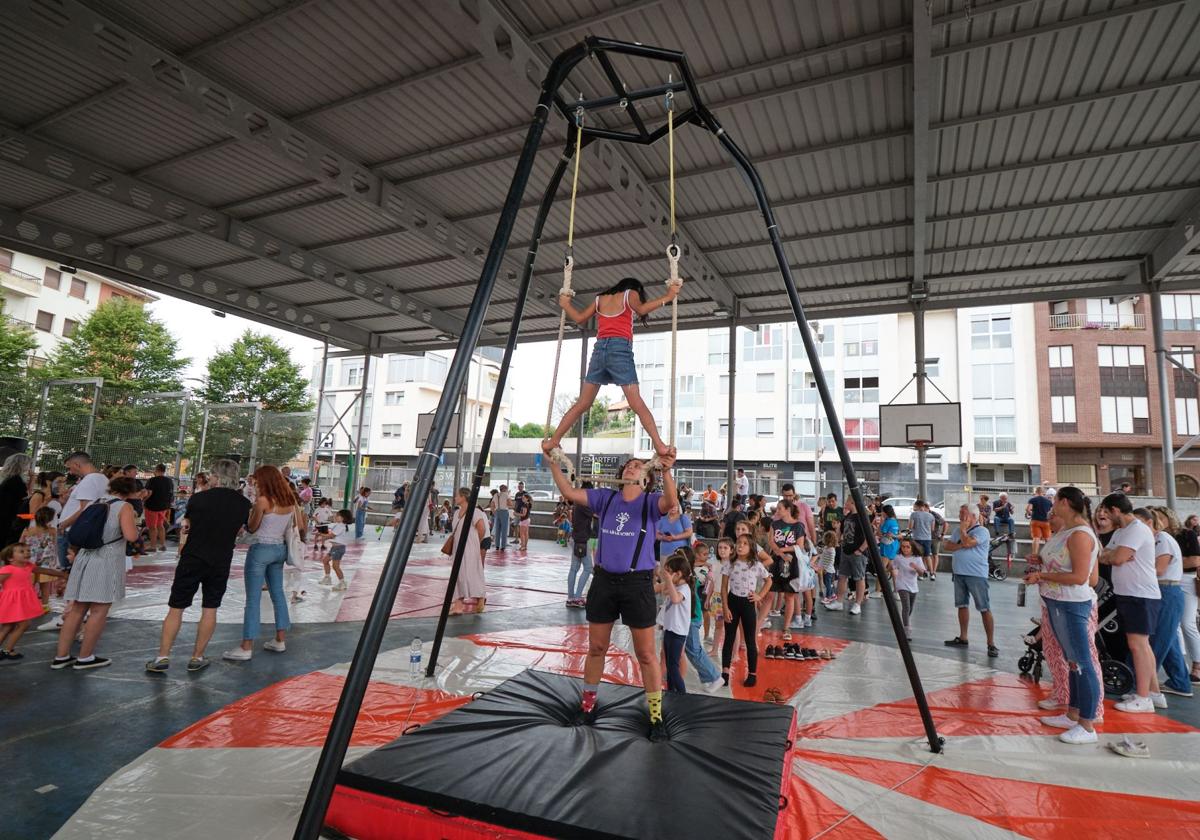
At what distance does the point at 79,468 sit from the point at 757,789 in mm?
7338

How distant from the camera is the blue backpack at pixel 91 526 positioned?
5.02 m

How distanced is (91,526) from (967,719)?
7.59 metres

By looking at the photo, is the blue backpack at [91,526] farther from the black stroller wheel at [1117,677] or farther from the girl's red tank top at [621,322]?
the black stroller wheel at [1117,677]

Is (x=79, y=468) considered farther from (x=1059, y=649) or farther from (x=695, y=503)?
(x=695, y=503)

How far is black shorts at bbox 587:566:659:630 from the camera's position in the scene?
12.6 ft

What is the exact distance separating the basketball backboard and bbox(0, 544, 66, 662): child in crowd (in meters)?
14.9

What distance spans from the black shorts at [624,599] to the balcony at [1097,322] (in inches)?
1255

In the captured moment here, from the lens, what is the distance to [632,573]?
3.88m

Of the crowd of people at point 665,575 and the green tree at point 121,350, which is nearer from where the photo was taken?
the crowd of people at point 665,575

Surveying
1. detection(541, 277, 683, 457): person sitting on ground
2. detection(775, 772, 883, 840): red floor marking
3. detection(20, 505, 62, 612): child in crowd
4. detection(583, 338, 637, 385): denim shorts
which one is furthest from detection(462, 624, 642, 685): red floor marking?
detection(20, 505, 62, 612): child in crowd

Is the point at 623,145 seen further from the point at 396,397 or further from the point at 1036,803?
the point at 396,397

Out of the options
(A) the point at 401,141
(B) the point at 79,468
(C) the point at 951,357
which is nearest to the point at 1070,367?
A: (C) the point at 951,357

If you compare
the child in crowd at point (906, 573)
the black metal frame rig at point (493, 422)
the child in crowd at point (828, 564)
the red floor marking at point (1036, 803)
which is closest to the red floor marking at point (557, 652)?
the black metal frame rig at point (493, 422)

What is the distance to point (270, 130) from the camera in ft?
29.8
